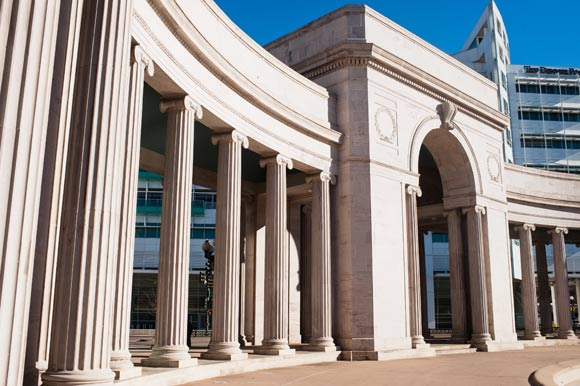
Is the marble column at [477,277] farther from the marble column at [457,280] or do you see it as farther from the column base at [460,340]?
the column base at [460,340]

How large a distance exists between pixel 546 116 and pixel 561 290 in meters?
75.1

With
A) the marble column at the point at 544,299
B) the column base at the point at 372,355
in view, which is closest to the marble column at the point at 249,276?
the column base at the point at 372,355

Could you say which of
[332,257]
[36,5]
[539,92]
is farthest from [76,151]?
[539,92]

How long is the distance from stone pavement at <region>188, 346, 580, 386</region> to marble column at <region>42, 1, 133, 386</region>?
673 centimetres

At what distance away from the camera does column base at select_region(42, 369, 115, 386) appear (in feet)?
42.3

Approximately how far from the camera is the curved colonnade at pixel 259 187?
43.2ft

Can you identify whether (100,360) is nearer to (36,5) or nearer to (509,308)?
(36,5)

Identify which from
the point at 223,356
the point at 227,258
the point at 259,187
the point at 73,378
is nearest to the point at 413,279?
the point at 259,187

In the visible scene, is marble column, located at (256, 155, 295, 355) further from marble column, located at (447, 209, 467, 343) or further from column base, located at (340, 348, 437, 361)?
marble column, located at (447, 209, 467, 343)

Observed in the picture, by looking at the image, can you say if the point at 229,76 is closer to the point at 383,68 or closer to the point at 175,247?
the point at 175,247

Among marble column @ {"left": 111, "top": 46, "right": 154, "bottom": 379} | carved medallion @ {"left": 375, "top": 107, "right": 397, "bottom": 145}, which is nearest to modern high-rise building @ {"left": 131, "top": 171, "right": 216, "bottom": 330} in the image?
carved medallion @ {"left": 375, "top": 107, "right": 397, "bottom": 145}

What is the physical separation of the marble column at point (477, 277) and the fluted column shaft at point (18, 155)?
3468cm

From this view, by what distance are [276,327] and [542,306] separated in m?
38.6

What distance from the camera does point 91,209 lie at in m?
13.9
